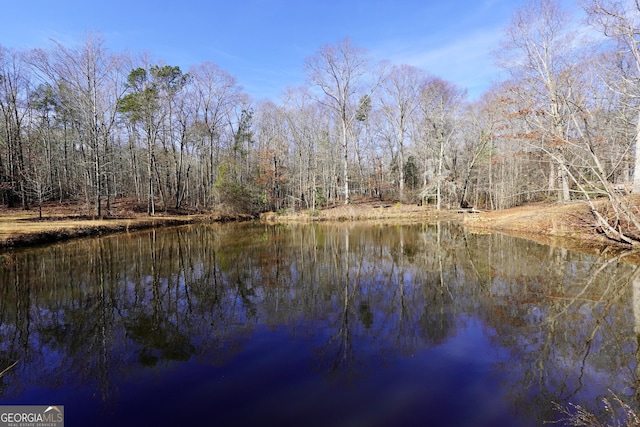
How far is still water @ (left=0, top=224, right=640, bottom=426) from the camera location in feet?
11.3

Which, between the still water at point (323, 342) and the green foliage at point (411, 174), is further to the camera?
the green foliage at point (411, 174)

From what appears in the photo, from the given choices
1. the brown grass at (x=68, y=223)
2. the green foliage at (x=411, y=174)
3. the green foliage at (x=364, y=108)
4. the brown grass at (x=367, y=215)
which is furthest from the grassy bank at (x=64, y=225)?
the green foliage at (x=411, y=174)

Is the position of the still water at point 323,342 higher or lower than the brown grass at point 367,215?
lower

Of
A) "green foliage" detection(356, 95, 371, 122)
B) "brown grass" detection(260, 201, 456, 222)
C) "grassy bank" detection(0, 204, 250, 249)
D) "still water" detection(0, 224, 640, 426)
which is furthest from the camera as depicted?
"green foliage" detection(356, 95, 371, 122)

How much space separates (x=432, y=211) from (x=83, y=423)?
27446 millimetres

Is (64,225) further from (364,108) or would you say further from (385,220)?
(364,108)

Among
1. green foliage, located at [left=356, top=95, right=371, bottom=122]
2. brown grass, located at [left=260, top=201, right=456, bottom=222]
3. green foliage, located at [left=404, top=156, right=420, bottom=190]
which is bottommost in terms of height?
brown grass, located at [left=260, top=201, right=456, bottom=222]

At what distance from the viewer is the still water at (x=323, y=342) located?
3436 mm

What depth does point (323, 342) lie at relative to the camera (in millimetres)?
4957

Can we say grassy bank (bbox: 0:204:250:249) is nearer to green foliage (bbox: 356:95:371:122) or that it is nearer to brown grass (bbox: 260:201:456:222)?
brown grass (bbox: 260:201:456:222)

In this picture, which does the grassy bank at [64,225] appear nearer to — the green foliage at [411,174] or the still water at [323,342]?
the still water at [323,342]

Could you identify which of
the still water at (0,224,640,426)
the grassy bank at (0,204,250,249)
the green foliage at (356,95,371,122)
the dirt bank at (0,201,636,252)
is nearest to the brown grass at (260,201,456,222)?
the dirt bank at (0,201,636,252)

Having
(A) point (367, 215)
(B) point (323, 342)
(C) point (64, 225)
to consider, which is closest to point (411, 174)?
(A) point (367, 215)

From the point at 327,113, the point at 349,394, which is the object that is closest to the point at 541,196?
the point at 327,113
